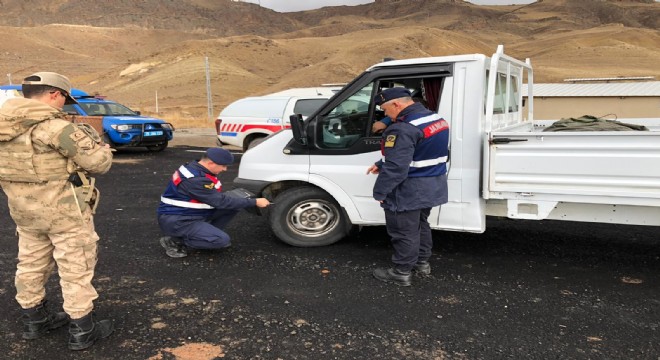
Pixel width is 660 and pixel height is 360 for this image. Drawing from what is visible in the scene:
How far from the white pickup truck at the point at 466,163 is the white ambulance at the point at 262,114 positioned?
5.83 m

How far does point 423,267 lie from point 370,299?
2.35 ft

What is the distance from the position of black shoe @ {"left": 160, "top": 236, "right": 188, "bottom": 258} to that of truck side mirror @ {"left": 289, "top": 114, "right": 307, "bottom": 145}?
5.09 feet

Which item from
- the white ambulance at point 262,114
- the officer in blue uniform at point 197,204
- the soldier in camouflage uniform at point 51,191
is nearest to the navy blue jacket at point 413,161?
the officer in blue uniform at point 197,204

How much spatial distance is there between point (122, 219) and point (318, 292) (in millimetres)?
3476

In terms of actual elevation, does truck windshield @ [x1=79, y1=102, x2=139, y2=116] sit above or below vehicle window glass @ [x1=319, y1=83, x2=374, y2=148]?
above

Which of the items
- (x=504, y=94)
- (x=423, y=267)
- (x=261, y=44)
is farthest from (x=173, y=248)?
(x=261, y=44)

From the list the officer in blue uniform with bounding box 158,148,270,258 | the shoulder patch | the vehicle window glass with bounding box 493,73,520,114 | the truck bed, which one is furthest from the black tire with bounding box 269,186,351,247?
the vehicle window glass with bounding box 493,73,520,114

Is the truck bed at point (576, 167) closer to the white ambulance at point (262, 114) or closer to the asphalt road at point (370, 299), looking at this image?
the asphalt road at point (370, 299)

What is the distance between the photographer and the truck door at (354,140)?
4.57m

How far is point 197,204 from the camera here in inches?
188

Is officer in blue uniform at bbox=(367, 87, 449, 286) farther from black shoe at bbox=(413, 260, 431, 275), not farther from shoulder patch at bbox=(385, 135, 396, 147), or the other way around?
black shoe at bbox=(413, 260, 431, 275)

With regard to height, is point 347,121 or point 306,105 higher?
point 306,105

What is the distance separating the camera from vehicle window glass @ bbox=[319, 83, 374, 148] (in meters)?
4.68

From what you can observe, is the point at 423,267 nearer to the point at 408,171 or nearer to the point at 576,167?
the point at 408,171
